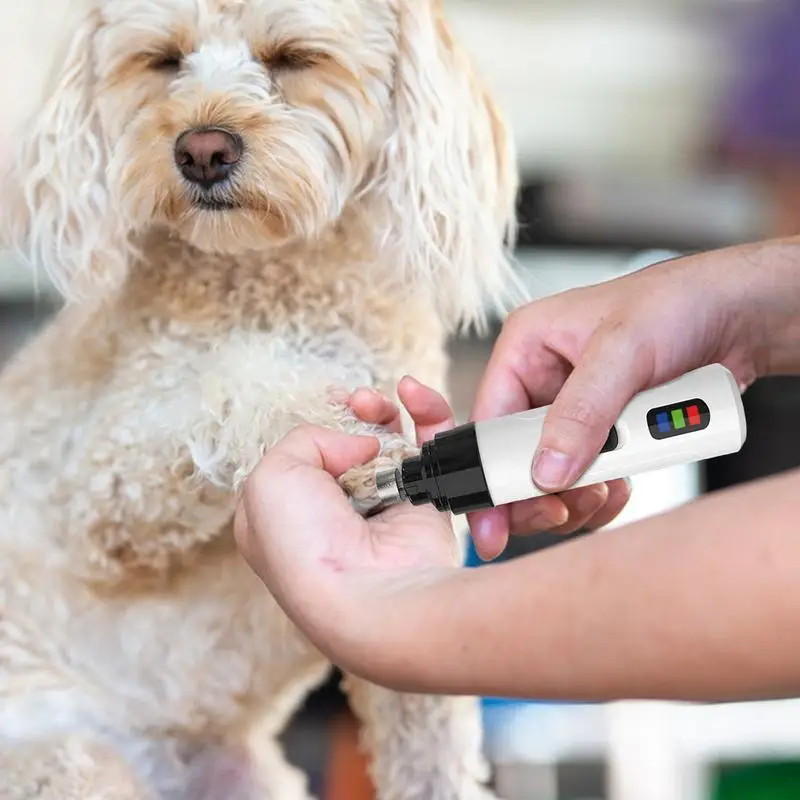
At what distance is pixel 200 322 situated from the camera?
2.63 ft

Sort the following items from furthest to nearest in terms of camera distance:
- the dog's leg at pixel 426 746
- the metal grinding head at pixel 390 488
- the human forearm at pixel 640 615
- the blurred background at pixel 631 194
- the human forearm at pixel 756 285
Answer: the blurred background at pixel 631 194, the dog's leg at pixel 426 746, the human forearm at pixel 756 285, the metal grinding head at pixel 390 488, the human forearm at pixel 640 615

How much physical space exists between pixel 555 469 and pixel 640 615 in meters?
0.15

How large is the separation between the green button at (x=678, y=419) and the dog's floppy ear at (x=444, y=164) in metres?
0.33

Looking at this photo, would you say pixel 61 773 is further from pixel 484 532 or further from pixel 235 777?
pixel 484 532

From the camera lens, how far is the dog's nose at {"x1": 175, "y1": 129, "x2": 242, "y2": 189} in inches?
28.6

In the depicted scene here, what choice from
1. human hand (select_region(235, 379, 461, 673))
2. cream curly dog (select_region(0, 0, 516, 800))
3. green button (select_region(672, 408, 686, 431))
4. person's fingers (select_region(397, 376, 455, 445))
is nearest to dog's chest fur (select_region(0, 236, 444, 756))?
cream curly dog (select_region(0, 0, 516, 800))

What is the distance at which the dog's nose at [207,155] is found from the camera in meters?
0.73

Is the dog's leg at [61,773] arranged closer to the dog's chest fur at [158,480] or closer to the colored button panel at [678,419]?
the dog's chest fur at [158,480]

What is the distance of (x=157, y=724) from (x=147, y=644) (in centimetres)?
7

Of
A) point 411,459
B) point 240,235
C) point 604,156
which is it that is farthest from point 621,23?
point 411,459

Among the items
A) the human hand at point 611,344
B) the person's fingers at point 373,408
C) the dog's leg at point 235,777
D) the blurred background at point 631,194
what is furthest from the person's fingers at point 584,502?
the dog's leg at point 235,777

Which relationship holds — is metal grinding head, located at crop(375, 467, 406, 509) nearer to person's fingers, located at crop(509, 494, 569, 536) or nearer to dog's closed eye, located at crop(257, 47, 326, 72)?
person's fingers, located at crop(509, 494, 569, 536)

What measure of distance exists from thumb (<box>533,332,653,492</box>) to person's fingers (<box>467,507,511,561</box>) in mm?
117


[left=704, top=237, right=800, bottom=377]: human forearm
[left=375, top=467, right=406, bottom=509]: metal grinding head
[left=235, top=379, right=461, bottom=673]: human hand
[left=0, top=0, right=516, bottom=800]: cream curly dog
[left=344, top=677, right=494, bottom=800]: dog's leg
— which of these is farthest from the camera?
[left=344, top=677, right=494, bottom=800]: dog's leg
